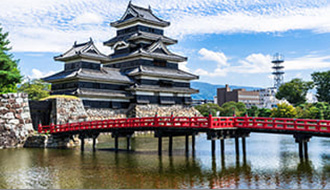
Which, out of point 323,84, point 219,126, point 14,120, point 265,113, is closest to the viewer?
point 219,126

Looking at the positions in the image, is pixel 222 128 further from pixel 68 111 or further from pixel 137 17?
pixel 137 17

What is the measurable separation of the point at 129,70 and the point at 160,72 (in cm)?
520

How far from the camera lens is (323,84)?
92938 millimetres

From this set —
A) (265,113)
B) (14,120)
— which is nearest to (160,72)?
(14,120)

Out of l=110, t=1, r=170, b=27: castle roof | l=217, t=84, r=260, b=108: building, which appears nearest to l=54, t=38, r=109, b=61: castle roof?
l=110, t=1, r=170, b=27: castle roof

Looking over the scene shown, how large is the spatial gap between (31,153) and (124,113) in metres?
26.2

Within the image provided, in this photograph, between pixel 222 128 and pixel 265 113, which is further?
pixel 265 113

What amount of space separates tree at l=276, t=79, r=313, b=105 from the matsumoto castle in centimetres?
4453

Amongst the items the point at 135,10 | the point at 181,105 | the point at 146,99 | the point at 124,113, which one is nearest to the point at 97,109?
the point at 124,113

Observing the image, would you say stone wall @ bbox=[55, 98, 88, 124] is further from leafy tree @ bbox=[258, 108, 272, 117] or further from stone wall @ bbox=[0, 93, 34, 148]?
leafy tree @ bbox=[258, 108, 272, 117]

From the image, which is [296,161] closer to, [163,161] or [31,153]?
[163,161]

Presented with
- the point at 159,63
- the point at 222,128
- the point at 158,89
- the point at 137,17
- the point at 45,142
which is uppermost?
the point at 137,17

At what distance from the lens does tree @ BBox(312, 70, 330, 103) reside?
91.9m

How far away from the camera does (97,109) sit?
173ft
